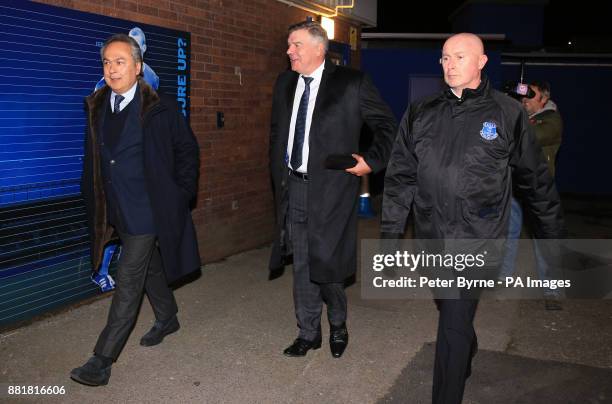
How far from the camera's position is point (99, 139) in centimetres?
411

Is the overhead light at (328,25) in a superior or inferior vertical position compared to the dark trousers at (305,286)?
superior

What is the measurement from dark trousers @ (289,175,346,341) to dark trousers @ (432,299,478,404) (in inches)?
43.9

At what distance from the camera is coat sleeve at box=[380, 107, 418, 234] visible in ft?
12.6

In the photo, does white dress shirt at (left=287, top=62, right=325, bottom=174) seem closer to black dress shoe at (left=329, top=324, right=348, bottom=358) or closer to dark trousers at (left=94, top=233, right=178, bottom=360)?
dark trousers at (left=94, top=233, right=178, bottom=360)

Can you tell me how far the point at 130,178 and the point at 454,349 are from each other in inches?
87.7

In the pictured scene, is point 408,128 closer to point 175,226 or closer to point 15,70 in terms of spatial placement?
point 175,226

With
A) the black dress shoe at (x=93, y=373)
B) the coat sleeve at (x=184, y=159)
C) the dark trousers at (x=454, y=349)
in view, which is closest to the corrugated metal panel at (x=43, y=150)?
the black dress shoe at (x=93, y=373)

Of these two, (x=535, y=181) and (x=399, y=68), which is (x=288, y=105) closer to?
(x=535, y=181)

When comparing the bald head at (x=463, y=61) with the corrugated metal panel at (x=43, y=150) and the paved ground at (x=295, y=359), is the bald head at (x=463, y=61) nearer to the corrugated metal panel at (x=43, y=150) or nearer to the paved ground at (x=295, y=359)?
the paved ground at (x=295, y=359)

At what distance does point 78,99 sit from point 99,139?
57.3 inches

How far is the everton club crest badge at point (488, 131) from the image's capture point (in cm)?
345

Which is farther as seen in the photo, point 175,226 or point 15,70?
point 15,70

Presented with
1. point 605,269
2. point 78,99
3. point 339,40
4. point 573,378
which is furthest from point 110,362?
point 339,40

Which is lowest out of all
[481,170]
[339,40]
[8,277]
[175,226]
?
[8,277]
